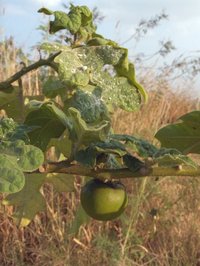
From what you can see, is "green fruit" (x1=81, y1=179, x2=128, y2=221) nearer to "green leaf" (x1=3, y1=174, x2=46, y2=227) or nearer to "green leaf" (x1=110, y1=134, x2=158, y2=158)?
"green leaf" (x1=110, y1=134, x2=158, y2=158)

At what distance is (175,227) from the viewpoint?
2.81 metres

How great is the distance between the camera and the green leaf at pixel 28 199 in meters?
0.72

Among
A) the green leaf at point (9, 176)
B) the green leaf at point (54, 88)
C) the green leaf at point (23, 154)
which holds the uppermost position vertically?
the green leaf at point (54, 88)

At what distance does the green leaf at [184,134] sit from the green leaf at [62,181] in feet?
0.82

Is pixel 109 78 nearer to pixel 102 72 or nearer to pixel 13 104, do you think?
pixel 102 72

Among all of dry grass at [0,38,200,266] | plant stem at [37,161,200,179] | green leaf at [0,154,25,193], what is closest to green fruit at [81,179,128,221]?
plant stem at [37,161,200,179]

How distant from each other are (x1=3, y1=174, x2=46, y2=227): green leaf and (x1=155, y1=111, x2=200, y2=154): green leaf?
217 mm

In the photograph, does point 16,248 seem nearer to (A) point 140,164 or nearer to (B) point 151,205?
(B) point 151,205

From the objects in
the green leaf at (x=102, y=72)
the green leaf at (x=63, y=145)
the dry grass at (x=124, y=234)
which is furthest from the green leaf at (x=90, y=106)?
the dry grass at (x=124, y=234)

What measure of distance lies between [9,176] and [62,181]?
387 millimetres

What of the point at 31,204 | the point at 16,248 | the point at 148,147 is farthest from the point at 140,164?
the point at 16,248

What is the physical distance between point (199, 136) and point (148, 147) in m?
0.07

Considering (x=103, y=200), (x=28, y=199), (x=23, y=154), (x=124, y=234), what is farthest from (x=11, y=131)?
(x=124, y=234)

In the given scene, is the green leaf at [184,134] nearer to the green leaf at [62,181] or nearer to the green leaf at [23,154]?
the green leaf at [23,154]
